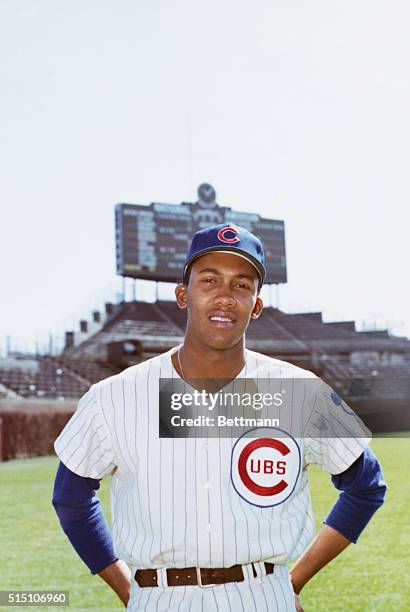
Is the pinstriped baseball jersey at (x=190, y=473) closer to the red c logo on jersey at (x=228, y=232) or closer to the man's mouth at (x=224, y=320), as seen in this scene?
the man's mouth at (x=224, y=320)

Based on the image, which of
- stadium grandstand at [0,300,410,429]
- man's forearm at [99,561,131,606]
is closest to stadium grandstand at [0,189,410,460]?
stadium grandstand at [0,300,410,429]

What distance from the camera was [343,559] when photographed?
5.71m

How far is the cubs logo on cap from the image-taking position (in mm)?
1871

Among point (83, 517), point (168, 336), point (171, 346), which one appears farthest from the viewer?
point (168, 336)

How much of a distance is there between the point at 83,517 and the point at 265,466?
0.53 metres

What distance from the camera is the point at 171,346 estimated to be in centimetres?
2900

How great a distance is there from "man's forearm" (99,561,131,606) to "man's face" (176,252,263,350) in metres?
0.71

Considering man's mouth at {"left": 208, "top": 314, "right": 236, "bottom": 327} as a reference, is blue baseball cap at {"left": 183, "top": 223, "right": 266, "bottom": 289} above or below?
above

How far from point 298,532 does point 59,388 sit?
2228cm

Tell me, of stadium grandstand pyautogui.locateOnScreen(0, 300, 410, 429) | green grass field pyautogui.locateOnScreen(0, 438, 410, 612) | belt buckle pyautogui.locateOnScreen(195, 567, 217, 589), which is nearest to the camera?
belt buckle pyautogui.locateOnScreen(195, 567, 217, 589)

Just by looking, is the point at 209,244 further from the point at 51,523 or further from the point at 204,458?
the point at 51,523

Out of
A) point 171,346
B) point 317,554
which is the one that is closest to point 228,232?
point 317,554

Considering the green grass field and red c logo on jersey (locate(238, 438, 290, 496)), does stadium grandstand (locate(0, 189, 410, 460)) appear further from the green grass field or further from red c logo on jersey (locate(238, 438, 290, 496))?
red c logo on jersey (locate(238, 438, 290, 496))

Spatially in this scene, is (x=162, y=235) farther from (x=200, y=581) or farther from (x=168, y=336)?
(x=200, y=581)
